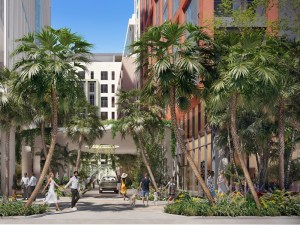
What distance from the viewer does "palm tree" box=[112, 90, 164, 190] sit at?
40062 millimetres

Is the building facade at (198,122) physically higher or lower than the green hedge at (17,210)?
higher

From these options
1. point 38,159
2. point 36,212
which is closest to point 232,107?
point 36,212

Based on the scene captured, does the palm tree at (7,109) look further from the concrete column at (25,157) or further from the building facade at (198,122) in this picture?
the concrete column at (25,157)

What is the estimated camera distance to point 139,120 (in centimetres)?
3975

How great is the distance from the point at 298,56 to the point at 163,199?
14.4 m

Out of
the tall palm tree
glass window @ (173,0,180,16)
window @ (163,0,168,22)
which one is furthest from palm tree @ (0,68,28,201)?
window @ (163,0,168,22)

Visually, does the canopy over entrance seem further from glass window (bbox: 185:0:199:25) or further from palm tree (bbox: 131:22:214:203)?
palm tree (bbox: 131:22:214:203)

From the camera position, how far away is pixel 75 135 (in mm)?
47312

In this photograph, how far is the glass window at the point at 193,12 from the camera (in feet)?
121

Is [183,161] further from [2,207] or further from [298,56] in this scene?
[2,207]

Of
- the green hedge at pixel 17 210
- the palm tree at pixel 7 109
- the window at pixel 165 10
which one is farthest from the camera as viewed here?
the window at pixel 165 10

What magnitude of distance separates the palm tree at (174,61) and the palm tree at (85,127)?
79.0 ft

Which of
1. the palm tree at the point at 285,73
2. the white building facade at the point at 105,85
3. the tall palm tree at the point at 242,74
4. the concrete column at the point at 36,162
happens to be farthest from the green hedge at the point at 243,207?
the white building facade at the point at 105,85

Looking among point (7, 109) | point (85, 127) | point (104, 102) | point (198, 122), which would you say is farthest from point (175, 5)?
point (104, 102)
